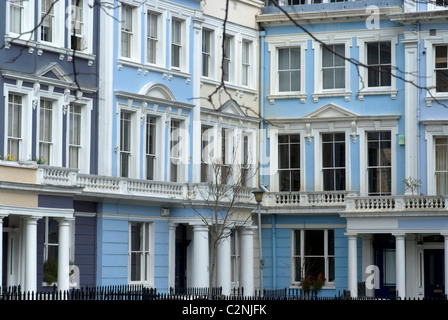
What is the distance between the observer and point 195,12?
4488cm

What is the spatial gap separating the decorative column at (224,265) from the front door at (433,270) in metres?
7.92

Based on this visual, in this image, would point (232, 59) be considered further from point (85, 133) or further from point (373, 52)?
point (85, 133)

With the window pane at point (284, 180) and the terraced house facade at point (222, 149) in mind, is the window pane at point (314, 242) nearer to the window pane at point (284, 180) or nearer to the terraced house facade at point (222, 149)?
the terraced house facade at point (222, 149)

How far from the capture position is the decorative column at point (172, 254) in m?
43.3

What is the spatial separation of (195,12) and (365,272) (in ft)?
39.0

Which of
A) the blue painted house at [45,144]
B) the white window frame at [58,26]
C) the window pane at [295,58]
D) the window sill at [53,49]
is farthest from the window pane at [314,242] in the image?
the white window frame at [58,26]

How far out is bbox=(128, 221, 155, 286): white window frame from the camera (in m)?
42.3

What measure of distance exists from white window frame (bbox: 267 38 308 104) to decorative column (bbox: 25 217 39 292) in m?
15.7

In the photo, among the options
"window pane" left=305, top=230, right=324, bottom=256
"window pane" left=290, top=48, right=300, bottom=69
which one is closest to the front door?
"window pane" left=305, top=230, right=324, bottom=256

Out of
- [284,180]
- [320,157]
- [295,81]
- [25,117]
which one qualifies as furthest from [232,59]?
[25,117]

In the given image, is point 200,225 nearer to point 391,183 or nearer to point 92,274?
point 92,274

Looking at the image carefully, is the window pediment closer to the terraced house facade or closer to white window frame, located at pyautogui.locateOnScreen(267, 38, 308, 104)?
the terraced house facade

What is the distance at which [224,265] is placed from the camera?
44594 mm

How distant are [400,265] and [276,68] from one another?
31.3 feet
